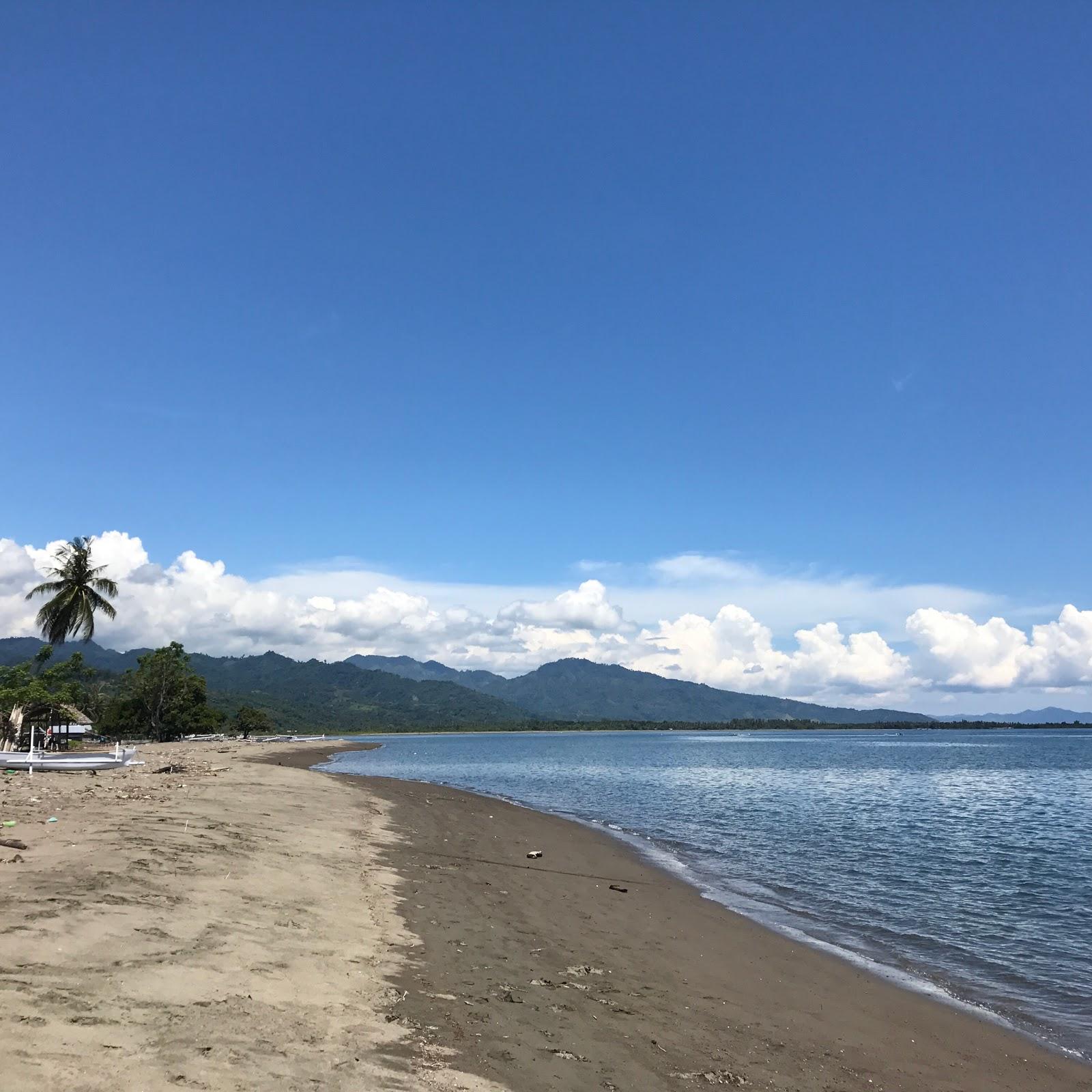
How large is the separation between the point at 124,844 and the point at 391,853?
7.90 metres

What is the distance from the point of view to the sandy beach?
716cm

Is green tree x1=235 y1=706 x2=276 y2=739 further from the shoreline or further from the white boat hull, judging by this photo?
the shoreline

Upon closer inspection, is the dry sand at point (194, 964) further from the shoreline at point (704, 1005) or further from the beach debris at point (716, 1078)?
the beach debris at point (716, 1078)

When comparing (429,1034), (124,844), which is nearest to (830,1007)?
(429,1034)

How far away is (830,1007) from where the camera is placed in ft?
39.8

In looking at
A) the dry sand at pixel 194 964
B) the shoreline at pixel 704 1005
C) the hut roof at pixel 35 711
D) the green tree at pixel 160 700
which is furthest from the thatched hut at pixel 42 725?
the shoreline at pixel 704 1005

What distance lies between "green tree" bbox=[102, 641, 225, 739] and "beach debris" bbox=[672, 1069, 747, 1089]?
10511cm

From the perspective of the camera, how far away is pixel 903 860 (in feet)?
90.8

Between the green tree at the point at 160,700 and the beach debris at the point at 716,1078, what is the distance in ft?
345

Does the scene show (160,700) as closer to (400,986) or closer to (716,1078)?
(400,986)

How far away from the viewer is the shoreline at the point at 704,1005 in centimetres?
898

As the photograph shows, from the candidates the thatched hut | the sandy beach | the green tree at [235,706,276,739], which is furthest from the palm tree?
the green tree at [235,706,276,739]

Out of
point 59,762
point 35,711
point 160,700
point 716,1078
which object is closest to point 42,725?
point 35,711

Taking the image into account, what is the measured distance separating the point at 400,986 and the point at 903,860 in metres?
24.2
